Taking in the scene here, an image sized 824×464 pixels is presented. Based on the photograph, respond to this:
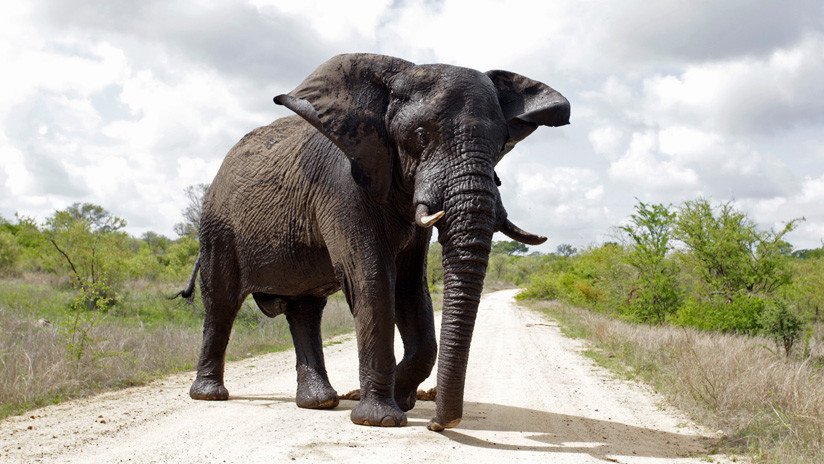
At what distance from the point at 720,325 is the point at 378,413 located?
52.1 ft

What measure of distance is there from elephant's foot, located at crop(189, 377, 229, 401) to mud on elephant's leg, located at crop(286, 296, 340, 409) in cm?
102

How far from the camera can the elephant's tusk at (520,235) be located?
603cm

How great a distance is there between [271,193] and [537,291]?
40885mm

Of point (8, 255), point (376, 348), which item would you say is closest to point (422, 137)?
point (376, 348)

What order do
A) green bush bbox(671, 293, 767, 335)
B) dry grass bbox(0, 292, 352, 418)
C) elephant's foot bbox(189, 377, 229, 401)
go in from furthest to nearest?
green bush bbox(671, 293, 767, 335) → elephant's foot bbox(189, 377, 229, 401) → dry grass bbox(0, 292, 352, 418)

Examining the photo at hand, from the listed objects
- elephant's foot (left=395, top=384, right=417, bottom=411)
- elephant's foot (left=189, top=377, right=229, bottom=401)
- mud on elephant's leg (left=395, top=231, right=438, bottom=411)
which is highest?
mud on elephant's leg (left=395, top=231, right=438, bottom=411)

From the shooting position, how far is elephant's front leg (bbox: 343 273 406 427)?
21.0 ft

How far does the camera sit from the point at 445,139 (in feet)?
19.3

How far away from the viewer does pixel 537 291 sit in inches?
1864

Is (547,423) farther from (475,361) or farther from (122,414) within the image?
(475,361)

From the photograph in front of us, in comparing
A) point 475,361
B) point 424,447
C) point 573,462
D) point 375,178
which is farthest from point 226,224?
point 475,361

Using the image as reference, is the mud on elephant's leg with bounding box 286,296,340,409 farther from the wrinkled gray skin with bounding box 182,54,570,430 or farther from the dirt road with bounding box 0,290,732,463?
the dirt road with bounding box 0,290,732,463

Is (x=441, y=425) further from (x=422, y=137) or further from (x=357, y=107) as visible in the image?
(x=357, y=107)

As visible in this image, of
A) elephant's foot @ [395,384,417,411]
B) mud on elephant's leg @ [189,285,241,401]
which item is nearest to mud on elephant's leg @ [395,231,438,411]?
elephant's foot @ [395,384,417,411]
